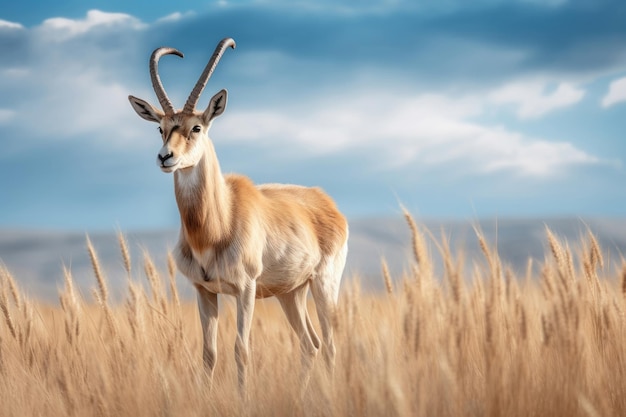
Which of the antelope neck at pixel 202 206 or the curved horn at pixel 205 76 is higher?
the curved horn at pixel 205 76

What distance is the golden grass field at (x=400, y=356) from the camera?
3725mm

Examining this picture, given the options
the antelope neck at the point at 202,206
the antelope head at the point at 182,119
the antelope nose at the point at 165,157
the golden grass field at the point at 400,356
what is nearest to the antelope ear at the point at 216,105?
the antelope head at the point at 182,119

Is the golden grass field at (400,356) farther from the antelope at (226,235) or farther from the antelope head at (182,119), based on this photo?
the antelope head at (182,119)

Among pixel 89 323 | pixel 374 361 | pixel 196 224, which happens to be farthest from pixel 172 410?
pixel 89 323

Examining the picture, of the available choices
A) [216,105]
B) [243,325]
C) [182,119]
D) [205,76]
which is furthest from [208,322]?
[205,76]

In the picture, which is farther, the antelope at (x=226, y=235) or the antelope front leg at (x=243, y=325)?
the antelope at (x=226, y=235)

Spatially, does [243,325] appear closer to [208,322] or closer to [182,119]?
[208,322]

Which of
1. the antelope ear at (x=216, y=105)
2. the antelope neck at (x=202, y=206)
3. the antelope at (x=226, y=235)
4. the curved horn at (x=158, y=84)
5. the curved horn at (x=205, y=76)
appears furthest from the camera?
the curved horn at (x=158, y=84)

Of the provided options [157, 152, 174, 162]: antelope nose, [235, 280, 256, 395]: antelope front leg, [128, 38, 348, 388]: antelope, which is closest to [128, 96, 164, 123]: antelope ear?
[128, 38, 348, 388]: antelope

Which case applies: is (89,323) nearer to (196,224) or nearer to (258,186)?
(196,224)

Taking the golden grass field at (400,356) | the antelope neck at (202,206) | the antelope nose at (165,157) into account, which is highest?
the antelope nose at (165,157)

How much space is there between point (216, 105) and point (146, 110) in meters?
0.68

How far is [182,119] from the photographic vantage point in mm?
5914

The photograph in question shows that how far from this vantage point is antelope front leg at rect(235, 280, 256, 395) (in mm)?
5414
